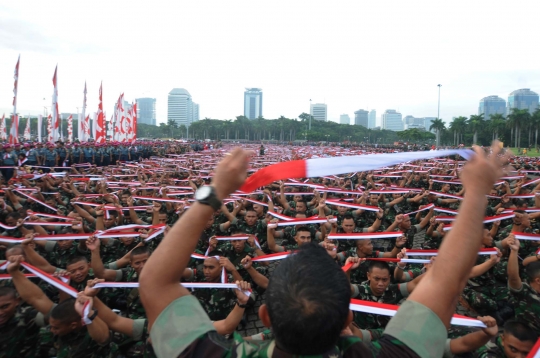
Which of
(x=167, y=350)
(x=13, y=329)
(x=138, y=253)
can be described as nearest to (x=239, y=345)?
(x=167, y=350)

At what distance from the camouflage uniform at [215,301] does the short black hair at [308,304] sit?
2880 mm

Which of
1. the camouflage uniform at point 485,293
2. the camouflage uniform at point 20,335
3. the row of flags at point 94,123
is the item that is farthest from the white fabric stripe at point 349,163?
the row of flags at point 94,123

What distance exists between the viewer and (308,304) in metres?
0.99

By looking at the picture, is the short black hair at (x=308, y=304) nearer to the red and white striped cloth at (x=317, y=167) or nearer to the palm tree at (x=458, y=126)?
the red and white striped cloth at (x=317, y=167)

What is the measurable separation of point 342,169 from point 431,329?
1091 millimetres

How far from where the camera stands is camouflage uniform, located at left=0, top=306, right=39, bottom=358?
2771 mm

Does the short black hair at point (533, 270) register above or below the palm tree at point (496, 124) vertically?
below

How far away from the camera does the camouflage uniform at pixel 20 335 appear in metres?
2.77

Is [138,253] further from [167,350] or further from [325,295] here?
[325,295]

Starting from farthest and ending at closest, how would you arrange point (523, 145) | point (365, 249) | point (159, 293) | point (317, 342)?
point (523, 145) → point (365, 249) → point (159, 293) → point (317, 342)

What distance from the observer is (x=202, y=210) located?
1.12m

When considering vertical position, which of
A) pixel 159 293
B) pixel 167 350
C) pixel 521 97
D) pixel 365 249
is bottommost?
pixel 365 249

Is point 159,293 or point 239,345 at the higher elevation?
point 159,293

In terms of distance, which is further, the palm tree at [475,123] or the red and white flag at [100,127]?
the palm tree at [475,123]
